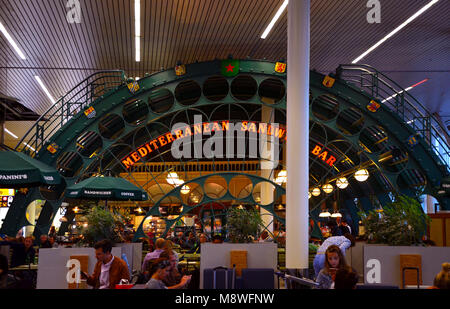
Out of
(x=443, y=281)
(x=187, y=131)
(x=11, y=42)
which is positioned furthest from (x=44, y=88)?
(x=443, y=281)

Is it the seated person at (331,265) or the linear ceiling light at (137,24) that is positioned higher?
the linear ceiling light at (137,24)

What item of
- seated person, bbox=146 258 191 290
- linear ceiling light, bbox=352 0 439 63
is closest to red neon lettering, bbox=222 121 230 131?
linear ceiling light, bbox=352 0 439 63

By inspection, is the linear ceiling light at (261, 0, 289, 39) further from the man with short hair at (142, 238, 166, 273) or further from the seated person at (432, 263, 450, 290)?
the seated person at (432, 263, 450, 290)

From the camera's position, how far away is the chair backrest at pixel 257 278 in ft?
30.3

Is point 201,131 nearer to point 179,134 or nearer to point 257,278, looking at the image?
point 179,134

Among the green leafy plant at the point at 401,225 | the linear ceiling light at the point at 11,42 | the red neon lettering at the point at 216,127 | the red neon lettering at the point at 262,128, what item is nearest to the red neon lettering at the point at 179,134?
the red neon lettering at the point at 216,127

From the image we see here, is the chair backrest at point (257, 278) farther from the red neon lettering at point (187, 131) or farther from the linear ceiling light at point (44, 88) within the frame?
the linear ceiling light at point (44, 88)

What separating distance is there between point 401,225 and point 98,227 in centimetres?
545

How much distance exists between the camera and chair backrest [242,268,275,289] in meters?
9.23

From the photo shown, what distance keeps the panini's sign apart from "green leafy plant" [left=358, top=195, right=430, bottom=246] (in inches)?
281

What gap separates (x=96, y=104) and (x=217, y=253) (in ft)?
24.7

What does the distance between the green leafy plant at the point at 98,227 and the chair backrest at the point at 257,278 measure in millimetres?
2970

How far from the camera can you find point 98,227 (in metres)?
10.6
